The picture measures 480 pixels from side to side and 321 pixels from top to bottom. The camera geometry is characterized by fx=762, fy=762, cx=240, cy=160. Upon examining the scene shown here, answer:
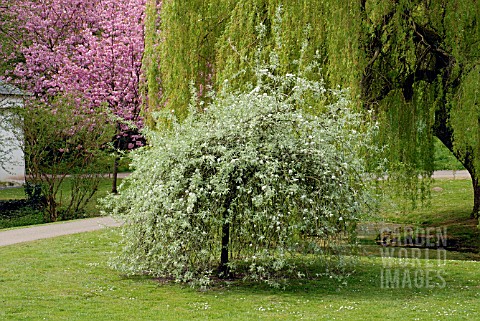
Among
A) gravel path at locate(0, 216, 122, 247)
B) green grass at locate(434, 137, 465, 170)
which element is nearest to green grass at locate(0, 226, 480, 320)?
gravel path at locate(0, 216, 122, 247)

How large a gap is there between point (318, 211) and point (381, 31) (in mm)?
4802

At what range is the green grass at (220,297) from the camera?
27.7 ft

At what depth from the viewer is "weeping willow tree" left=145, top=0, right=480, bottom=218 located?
495 inches

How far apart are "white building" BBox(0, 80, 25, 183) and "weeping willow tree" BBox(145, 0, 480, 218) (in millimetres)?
8484

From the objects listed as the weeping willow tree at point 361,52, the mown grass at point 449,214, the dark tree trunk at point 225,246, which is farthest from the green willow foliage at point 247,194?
the mown grass at point 449,214

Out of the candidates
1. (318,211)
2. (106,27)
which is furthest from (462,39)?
(106,27)

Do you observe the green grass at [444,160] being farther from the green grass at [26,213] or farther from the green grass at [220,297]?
the green grass at [220,297]

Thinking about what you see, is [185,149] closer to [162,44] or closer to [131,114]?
[162,44]

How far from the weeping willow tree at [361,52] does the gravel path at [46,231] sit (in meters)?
3.48

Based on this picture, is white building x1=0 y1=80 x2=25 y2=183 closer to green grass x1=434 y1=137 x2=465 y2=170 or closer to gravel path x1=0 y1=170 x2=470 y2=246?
gravel path x1=0 y1=170 x2=470 y2=246

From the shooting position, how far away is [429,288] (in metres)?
10.1

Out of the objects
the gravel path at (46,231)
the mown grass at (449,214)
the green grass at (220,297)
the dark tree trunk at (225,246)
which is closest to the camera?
the green grass at (220,297)

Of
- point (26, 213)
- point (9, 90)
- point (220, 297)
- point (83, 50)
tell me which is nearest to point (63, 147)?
point (26, 213)

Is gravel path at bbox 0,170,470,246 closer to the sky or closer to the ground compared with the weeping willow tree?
closer to the ground
